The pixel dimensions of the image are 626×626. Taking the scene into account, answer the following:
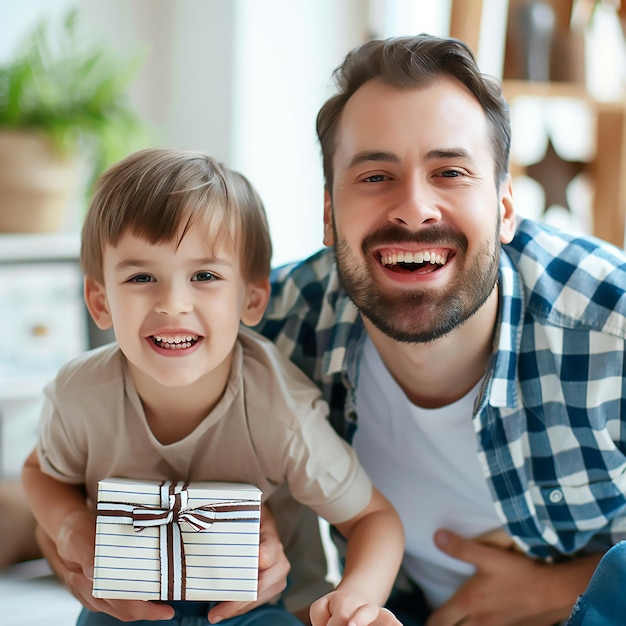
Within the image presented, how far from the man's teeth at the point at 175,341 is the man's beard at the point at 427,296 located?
0.28 meters

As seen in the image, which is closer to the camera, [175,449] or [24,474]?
[175,449]

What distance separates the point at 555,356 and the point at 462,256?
8.7 inches

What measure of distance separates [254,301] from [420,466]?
16.2 inches

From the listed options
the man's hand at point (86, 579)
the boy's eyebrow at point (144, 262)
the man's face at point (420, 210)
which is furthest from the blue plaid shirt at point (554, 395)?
the man's hand at point (86, 579)

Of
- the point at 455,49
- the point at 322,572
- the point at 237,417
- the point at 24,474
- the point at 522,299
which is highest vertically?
the point at 455,49

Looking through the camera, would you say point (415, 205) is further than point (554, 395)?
No

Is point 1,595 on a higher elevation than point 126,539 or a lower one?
lower

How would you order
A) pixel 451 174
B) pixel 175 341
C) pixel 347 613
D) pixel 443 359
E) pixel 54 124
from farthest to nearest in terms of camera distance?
pixel 54 124 < pixel 443 359 < pixel 451 174 < pixel 175 341 < pixel 347 613

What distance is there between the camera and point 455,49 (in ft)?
4.13

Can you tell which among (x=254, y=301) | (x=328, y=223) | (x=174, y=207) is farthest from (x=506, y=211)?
(x=174, y=207)

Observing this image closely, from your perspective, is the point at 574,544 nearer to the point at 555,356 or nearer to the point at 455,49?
the point at 555,356

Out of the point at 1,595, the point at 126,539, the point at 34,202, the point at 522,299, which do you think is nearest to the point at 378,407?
the point at 522,299

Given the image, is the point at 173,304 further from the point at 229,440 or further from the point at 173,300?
the point at 229,440

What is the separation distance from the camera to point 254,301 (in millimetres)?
1252
